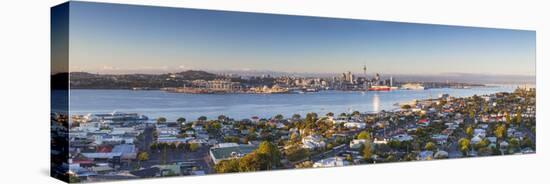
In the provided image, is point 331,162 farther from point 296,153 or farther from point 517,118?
point 517,118

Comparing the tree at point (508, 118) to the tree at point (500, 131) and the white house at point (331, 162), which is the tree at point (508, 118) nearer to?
the tree at point (500, 131)

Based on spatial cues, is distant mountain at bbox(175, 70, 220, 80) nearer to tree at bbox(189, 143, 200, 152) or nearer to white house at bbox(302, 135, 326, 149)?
tree at bbox(189, 143, 200, 152)

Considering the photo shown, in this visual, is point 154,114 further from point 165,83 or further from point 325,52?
point 325,52

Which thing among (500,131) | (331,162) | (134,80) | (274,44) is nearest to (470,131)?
(500,131)

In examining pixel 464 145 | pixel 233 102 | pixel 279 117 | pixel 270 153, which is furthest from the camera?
pixel 464 145

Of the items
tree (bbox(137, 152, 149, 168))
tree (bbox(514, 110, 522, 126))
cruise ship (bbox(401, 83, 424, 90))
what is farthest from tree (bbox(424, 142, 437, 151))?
tree (bbox(137, 152, 149, 168))
